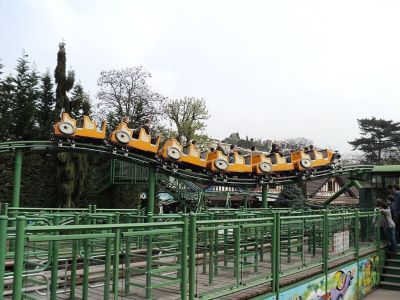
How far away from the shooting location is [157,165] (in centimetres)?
1712

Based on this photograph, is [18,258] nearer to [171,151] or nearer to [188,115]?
[171,151]

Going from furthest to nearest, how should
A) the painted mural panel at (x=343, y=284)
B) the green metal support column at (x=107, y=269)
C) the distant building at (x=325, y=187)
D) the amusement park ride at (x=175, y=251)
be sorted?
the distant building at (x=325, y=187) < the painted mural panel at (x=343, y=284) < the green metal support column at (x=107, y=269) < the amusement park ride at (x=175, y=251)

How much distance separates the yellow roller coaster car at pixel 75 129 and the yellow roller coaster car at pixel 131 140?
1.75 ft

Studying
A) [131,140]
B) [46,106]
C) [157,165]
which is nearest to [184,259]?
[131,140]

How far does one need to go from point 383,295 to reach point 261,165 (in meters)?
8.48

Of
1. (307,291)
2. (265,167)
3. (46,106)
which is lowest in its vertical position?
(307,291)

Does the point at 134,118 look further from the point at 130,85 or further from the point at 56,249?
the point at 56,249

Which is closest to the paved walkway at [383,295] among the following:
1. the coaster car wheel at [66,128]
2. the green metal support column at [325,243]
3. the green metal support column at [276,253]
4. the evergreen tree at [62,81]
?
the green metal support column at [325,243]

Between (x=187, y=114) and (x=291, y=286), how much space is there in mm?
38516

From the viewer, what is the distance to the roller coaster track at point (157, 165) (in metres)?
15.2

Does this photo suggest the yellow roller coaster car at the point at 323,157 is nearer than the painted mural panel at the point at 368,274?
No

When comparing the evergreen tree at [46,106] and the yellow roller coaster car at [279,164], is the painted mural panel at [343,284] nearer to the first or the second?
the yellow roller coaster car at [279,164]

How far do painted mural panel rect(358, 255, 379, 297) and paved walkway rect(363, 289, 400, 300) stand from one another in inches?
5.6

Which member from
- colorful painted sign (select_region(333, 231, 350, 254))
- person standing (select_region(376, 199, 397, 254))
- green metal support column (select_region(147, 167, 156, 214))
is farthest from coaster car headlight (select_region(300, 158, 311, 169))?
colorful painted sign (select_region(333, 231, 350, 254))
